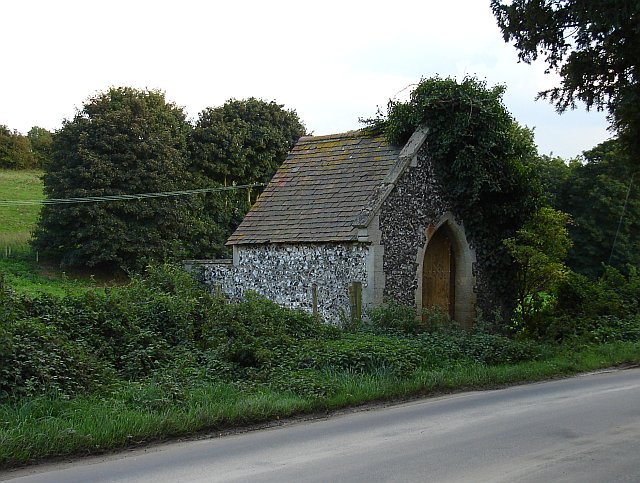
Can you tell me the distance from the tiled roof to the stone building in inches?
1.5

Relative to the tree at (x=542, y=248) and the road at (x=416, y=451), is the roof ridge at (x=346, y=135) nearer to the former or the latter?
the tree at (x=542, y=248)

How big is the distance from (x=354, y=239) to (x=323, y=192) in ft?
9.12

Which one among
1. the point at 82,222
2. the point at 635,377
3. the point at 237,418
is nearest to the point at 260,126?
the point at 82,222

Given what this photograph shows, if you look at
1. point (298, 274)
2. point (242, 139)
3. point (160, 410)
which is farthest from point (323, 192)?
point (242, 139)

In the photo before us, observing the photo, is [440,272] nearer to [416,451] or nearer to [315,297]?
[315,297]

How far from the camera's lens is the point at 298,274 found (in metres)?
20.7

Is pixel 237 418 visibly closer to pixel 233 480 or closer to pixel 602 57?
pixel 233 480

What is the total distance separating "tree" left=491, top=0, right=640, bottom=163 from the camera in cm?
1229

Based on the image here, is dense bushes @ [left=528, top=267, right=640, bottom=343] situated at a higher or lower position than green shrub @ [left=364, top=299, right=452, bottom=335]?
lower

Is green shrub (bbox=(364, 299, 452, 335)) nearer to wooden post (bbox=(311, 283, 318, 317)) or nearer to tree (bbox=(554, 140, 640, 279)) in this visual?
wooden post (bbox=(311, 283, 318, 317))

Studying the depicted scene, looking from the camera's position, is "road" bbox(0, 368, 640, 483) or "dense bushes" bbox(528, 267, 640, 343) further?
"dense bushes" bbox(528, 267, 640, 343)

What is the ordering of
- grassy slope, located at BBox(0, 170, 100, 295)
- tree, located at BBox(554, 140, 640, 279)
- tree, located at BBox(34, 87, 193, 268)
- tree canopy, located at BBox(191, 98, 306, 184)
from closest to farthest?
grassy slope, located at BBox(0, 170, 100, 295), tree, located at BBox(34, 87, 193, 268), tree canopy, located at BBox(191, 98, 306, 184), tree, located at BBox(554, 140, 640, 279)

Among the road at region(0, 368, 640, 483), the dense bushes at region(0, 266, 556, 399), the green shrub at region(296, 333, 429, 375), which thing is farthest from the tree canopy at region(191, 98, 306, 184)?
the road at region(0, 368, 640, 483)

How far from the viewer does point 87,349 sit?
12.2 metres
